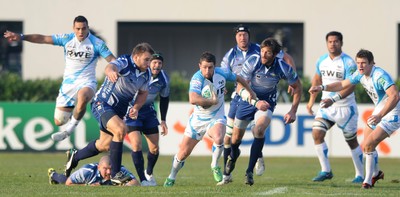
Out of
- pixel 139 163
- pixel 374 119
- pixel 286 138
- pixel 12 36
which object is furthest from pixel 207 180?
pixel 286 138

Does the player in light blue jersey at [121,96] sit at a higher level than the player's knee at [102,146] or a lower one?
higher

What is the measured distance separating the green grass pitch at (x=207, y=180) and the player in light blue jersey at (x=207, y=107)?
2.10 ft

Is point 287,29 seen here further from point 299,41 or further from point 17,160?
point 17,160

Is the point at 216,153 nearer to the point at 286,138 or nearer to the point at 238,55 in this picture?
the point at 238,55

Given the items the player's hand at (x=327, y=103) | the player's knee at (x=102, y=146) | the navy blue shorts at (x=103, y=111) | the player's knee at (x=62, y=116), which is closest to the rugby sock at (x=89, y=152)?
the player's knee at (x=102, y=146)

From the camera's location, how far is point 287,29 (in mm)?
37906

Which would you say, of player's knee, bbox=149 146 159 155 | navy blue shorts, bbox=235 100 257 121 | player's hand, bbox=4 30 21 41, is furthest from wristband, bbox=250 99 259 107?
player's hand, bbox=4 30 21 41

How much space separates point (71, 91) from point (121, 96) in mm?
3135

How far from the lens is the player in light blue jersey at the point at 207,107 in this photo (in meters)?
16.3

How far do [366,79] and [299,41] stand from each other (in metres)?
22.4

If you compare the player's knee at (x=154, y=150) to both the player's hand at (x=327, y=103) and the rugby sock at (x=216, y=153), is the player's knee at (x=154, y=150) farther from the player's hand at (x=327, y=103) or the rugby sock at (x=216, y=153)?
the player's hand at (x=327, y=103)

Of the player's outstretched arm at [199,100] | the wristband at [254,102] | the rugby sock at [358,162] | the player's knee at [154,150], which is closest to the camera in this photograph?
the player's outstretched arm at [199,100]

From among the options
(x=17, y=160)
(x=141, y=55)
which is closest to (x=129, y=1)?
(x=17, y=160)

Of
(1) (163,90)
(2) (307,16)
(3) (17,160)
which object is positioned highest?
(2) (307,16)
